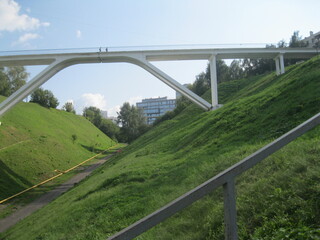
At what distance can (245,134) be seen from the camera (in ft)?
27.3

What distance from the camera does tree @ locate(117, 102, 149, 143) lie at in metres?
64.4

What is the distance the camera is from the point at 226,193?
7.58ft

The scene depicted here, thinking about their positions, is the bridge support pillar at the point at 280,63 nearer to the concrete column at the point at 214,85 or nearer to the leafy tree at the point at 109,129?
the concrete column at the point at 214,85

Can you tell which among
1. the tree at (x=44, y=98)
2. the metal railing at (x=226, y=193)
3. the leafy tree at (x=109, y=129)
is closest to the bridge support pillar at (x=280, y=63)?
the metal railing at (x=226, y=193)

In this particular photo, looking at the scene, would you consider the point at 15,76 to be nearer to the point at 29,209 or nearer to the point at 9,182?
the point at 9,182

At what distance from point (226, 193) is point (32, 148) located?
27927 millimetres

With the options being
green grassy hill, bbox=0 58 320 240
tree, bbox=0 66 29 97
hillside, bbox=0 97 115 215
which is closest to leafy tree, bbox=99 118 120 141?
tree, bbox=0 66 29 97

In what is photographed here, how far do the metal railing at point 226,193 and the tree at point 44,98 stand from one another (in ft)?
168

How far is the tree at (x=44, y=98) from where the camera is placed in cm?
4869

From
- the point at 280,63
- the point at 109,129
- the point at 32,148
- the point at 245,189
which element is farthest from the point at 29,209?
the point at 109,129

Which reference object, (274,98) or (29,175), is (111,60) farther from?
(274,98)

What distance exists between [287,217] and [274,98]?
27.9 feet

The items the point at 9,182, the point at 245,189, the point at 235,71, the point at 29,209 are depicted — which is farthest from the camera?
the point at 235,71

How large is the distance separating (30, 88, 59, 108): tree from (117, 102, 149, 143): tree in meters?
20.2
